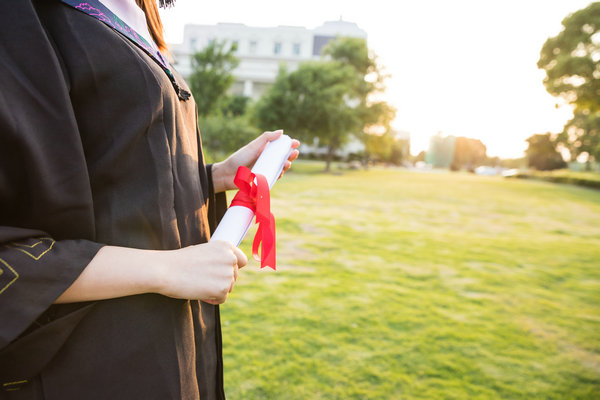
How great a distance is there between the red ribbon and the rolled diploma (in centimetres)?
2

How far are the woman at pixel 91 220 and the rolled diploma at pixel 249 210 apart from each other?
0.31 feet

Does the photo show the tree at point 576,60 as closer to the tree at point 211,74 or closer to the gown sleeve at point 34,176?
the tree at point 211,74

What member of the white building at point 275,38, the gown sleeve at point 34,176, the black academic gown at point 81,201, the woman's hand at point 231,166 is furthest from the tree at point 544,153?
the gown sleeve at point 34,176

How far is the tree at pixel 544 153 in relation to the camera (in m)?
48.8

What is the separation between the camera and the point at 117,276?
63 cm

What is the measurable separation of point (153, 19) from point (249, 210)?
2.08 feet

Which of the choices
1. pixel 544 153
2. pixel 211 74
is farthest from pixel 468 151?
pixel 211 74

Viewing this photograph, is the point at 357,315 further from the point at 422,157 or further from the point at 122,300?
the point at 422,157

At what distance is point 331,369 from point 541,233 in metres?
7.44

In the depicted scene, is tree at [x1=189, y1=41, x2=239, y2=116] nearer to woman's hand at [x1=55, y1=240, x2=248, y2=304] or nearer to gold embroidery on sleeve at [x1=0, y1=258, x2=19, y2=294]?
woman's hand at [x1=55, y1=240, x2=248, y2=304]

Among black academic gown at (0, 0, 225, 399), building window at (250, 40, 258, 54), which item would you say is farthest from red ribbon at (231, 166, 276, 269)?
building window at (250, 40, 258, 54)

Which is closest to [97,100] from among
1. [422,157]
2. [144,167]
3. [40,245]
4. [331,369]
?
[144,167]

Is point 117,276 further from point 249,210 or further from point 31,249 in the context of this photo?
point 249,210

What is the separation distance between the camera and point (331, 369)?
2.50 metres
